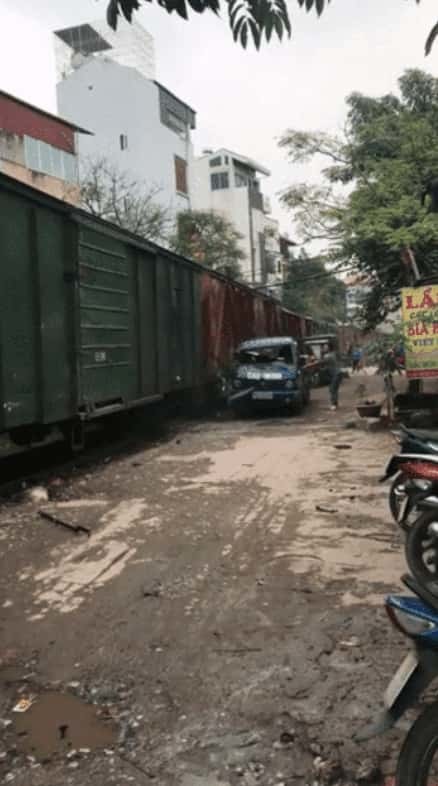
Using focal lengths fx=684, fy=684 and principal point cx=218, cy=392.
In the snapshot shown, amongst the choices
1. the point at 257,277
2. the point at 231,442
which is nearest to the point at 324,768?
the point at 231,442

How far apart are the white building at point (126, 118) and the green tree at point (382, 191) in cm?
1845

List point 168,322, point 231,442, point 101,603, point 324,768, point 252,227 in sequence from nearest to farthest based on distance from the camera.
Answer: point 324,768, point 101,603, point 231,442, point 168,322, point 252,227

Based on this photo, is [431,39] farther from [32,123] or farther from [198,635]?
[32,123]

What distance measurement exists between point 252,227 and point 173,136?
11740mm

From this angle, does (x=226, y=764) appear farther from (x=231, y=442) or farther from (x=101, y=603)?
(x=231, y=442)

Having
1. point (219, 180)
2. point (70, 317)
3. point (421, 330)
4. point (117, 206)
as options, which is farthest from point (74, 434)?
point (219, 180)

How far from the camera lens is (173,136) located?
122 feet

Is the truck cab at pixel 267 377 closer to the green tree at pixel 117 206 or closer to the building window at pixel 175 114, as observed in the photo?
the green tree at pixel 117 206

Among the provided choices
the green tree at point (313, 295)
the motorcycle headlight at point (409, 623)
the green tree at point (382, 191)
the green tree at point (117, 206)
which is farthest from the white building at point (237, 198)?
the motorcycle headlight at point (409, 623)

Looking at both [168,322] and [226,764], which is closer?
[226,764]

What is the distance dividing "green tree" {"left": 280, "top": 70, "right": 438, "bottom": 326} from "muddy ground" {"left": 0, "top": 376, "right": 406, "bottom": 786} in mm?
6073

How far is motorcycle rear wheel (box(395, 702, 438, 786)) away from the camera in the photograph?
1938mm

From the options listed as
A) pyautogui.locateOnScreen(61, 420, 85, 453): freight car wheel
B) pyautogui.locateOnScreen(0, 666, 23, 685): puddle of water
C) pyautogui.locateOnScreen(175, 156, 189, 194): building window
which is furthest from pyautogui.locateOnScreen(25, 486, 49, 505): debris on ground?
pyautogui.locateOnScreen(175, 156, 189, 194): building window

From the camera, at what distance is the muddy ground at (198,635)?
257 cm
